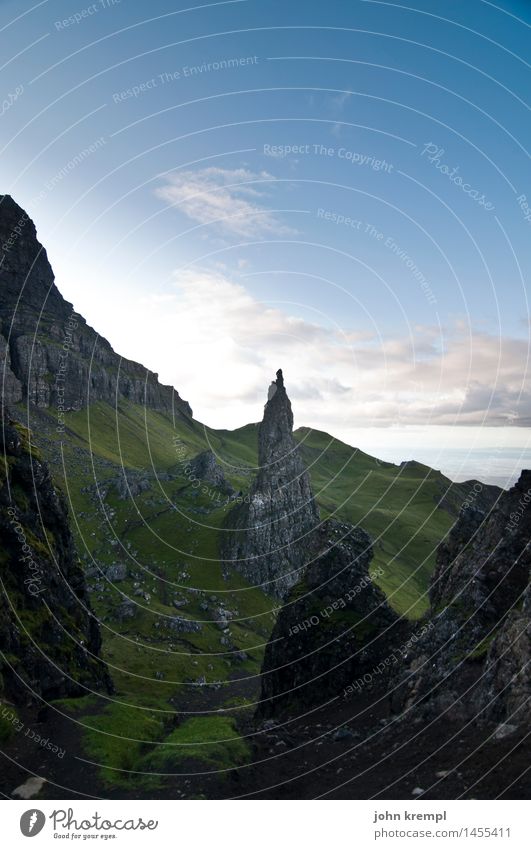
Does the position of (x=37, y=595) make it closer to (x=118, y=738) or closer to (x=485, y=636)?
(x=118, y=738)

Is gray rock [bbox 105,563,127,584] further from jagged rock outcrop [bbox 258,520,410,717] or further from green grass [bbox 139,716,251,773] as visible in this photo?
green grass [bbox 139,716,251,773]

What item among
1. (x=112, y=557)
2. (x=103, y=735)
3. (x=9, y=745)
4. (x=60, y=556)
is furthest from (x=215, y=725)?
(x=112, y=557)

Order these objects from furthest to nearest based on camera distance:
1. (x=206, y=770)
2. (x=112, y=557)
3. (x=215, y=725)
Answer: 1. (x=112, y=557)
2. (x=215, y=725)
3. (x=206, y=770)

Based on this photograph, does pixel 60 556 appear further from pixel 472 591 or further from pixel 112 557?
pixel 112 557

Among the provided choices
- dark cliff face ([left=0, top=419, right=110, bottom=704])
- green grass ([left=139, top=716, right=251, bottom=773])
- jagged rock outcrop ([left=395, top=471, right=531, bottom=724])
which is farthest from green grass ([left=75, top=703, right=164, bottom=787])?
jagged rock outcrop ([left=395, top=471, right=531, bottom=724])

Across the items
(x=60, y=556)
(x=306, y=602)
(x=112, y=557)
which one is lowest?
(x=112, y=557)

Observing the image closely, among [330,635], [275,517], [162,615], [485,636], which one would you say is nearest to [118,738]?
[330,635]
